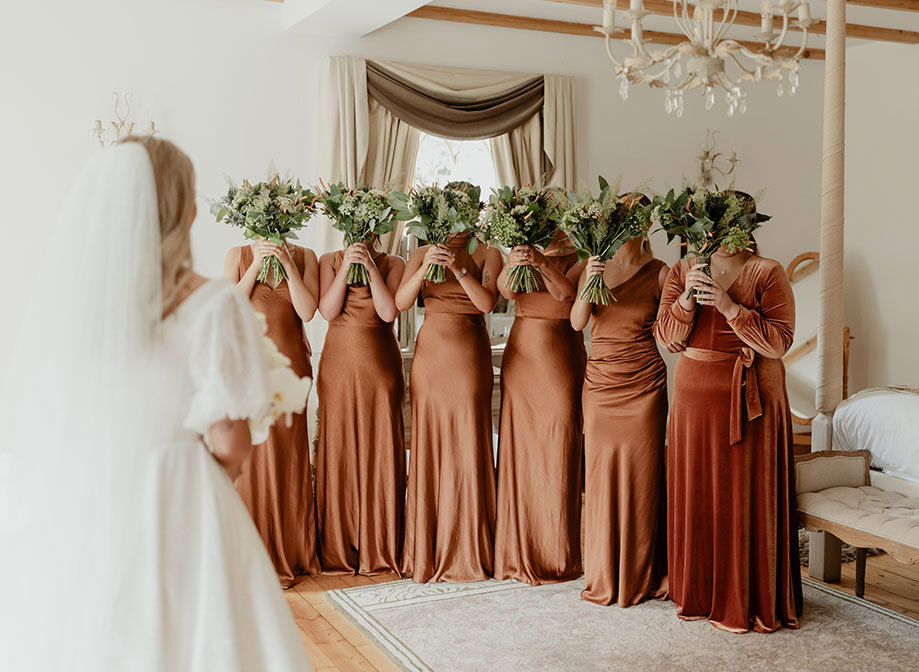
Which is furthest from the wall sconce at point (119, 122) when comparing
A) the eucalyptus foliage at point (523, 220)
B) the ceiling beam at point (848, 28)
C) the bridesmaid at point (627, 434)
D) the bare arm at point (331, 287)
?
the bridesmaid at point (627, 434)

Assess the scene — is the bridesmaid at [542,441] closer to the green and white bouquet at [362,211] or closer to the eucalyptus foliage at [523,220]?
the eucalyptus foliage at [523,220]

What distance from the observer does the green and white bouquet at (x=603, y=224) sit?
4070mm

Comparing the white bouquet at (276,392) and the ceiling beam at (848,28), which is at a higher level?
the ceiling beam at (848,28)

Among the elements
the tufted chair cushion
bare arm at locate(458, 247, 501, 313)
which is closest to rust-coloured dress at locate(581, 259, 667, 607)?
bare arm at locate(458, 247, 501, 313)

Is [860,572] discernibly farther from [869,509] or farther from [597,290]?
[597,290]

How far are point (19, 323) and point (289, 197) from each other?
281cm

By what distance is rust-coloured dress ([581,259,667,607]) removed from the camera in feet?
13.9

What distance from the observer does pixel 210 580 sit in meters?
1.93

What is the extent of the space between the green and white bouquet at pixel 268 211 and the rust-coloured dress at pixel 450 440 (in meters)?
0.73

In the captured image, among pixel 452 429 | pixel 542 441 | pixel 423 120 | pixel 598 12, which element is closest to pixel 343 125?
pixel 423 120

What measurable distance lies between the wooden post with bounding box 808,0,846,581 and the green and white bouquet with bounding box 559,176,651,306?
3.69 ft

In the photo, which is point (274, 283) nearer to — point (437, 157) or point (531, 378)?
point (531, 378)

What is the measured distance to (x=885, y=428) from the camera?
5.15m

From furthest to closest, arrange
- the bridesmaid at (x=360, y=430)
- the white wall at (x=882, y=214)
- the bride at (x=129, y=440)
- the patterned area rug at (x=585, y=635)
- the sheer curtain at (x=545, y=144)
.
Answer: the white wall at (x=882, y=214) → the sheer curtain at (x=545, y=144) → the bridesmaid at (x=360, y=430) → the patterned area rug at (x=585, y=635) → the bride at (x=129, y=440)
